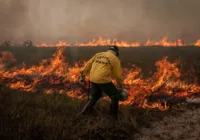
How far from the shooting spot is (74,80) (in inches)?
597

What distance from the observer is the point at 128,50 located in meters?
20.9

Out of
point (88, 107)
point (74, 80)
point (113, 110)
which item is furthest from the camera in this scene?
point (74, 80)

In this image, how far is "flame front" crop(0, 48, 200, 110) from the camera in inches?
445

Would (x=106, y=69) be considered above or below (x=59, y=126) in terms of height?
above

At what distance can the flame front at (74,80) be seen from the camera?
1131cm

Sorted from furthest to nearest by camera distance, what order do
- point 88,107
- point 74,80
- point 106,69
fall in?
point 74,80 → point 88,107 → point 106,69

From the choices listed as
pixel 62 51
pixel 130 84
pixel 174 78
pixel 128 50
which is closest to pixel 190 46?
pixel 128 50

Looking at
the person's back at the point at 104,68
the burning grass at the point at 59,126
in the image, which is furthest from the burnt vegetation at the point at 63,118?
the person's back at the point at 104,68

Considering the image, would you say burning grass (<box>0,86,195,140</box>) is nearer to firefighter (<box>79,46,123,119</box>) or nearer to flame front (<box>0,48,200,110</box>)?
firefighter (<box>79,46,123,119</box>)

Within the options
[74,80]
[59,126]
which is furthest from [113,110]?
[74,80]

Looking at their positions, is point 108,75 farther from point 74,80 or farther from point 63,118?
point 74,80

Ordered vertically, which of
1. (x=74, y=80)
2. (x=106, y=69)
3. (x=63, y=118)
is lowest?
(x=74, y=80)

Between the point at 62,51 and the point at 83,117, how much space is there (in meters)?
17.2

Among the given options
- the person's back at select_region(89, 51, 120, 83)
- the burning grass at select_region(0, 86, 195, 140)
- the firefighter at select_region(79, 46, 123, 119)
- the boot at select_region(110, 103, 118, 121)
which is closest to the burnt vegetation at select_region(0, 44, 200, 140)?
the burning grass at select_region(0, 86, 195, 140)
